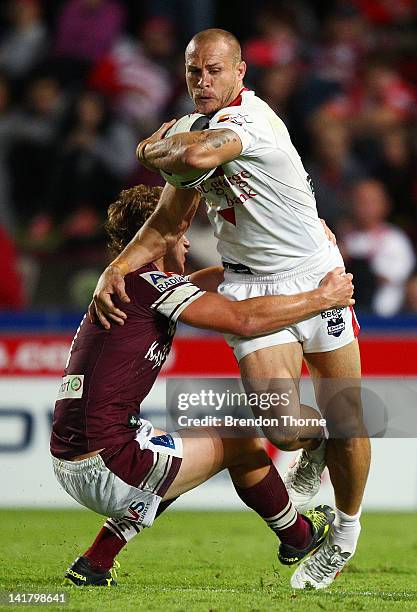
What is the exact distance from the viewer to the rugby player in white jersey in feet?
16.1

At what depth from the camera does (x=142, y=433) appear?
4.99 metres

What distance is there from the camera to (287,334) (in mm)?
5098

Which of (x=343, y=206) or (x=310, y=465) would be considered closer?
(x=310, y=465)

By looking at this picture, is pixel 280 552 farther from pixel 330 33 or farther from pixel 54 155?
pixel 330 33

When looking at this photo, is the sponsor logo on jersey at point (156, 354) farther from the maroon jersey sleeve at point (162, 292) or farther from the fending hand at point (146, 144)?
the fending hand at point (146, 144)

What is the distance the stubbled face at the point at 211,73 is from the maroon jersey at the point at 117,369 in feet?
2.59

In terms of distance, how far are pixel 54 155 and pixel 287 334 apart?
221 inches

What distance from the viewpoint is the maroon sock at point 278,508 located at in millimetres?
5035

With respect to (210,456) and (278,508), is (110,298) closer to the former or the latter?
(210,456)

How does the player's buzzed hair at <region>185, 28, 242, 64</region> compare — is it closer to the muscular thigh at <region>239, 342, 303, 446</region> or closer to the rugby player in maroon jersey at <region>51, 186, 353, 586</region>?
the rugby player in maroon jersey at <region>51, 186, 353, 586</region>

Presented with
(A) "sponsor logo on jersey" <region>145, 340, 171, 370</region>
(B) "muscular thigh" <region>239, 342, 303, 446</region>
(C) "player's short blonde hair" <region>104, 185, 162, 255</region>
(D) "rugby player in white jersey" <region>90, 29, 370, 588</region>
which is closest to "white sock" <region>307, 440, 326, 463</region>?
(D) "rugby player in white jersey" <region>90, 29, 370, 588</region>

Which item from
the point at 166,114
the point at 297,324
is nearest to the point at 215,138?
the point at 297,324

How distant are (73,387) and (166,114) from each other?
593 cm

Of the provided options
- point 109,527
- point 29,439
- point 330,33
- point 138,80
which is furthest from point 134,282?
point 330,33
